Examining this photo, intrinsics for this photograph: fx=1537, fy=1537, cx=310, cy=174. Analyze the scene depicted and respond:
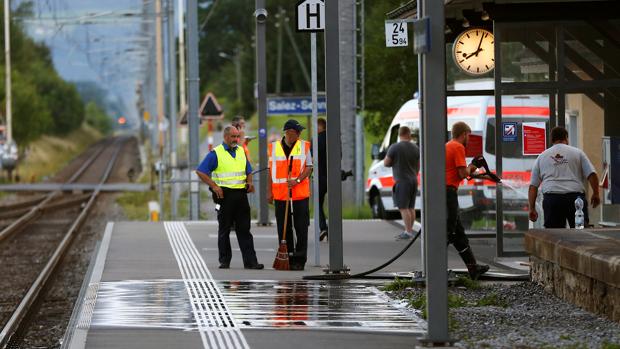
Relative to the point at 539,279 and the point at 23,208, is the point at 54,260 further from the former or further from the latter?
the point at 23,208

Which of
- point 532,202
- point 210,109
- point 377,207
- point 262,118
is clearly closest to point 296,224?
point 532,202

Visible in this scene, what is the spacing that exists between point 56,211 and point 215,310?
32477 mm

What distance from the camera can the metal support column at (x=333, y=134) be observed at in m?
16.6

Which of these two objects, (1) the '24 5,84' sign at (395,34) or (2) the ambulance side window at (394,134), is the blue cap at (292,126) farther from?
(2) the ambulance side window at (394,134)

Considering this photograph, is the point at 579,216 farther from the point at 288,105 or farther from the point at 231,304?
the point at 288,105

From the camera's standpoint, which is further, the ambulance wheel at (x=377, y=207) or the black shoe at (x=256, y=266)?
the ambulance wheel at (x=377, y=207)

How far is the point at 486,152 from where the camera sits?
25875 mm

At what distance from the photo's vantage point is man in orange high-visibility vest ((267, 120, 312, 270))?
1795cm

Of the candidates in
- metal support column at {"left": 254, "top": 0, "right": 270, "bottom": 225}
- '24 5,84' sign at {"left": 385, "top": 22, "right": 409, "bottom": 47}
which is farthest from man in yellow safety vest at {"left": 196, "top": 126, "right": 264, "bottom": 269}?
metal support column at {"left": 254, "top": 0, "right": 270, "bottom": 225}

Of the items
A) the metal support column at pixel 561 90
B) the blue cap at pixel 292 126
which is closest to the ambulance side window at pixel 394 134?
the metal support column at pixel 561 90

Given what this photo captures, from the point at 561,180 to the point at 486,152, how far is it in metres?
9.42

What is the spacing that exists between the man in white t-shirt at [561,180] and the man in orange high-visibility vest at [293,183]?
112 inches

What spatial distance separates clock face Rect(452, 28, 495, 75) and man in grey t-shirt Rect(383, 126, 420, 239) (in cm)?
317

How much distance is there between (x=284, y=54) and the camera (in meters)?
108
